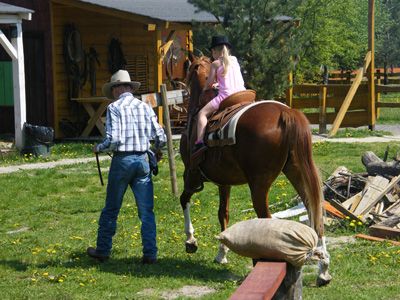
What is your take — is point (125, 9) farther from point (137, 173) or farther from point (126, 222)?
point (137, 173)

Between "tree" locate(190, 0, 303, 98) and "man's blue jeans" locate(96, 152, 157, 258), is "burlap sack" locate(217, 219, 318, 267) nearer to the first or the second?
"man's blue jeans" locate(96, 152, 157, 258)

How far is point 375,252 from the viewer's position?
33.3 feet

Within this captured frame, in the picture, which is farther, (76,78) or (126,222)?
(76,78)

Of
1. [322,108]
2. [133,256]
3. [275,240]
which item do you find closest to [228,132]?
[133,256]

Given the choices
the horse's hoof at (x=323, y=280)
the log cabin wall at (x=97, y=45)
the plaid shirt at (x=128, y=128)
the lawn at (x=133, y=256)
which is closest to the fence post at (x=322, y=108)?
the log cabin wall at (x=97, y=45)

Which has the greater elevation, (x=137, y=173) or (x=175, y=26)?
(x=175, y=26)

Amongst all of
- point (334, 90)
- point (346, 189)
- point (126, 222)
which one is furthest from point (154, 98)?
point (334, 90)

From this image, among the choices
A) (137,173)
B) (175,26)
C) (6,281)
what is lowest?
(6,281)

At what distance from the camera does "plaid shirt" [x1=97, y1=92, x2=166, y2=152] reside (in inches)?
386

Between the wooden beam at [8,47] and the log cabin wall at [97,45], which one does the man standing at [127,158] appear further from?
the log cabin wall at [97,45]

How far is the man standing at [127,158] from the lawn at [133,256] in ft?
0.91

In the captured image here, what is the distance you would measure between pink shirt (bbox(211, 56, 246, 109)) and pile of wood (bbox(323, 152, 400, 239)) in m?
2.36

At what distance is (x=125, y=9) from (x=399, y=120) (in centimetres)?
1094

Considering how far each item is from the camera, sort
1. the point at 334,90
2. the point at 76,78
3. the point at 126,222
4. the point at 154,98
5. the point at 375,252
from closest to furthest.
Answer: the point at 375,252
the point at 126,222
the point at 154,98
the point at 76,78
the point at 334,90
